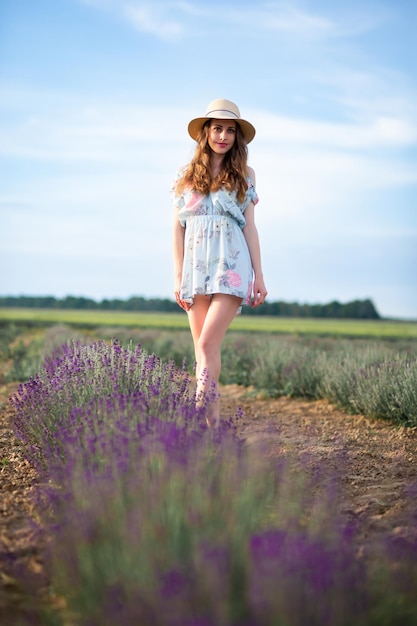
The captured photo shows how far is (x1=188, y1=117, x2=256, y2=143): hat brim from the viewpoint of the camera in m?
4.70

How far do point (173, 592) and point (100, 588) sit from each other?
36cm

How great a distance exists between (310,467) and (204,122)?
7.78 ft

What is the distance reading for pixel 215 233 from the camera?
460cm

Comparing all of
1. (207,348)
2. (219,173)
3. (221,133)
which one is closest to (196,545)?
(207,348)

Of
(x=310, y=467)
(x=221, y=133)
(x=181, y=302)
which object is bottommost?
(x=310, y=467)

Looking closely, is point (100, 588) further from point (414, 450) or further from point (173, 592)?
point (414, 450)

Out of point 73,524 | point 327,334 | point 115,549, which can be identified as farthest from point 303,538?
point 327,334

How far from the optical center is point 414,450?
5.55 metres

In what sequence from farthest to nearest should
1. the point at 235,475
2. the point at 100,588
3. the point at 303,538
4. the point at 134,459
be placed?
1. the point at 134,459
2. the point at 235,475
3. the point at 303,538
4. the point at 100,588

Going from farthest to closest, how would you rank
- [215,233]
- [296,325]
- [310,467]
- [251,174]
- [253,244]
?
[296,325]
[251,174]
[253,244]
[215,233]
[310,467]

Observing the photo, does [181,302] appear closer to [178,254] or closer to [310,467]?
[178,254]

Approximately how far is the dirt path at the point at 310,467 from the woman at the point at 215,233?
79cm

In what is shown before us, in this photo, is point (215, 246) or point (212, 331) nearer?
point (212, 331)

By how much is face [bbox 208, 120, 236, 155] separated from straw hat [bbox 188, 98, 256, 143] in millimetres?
45
